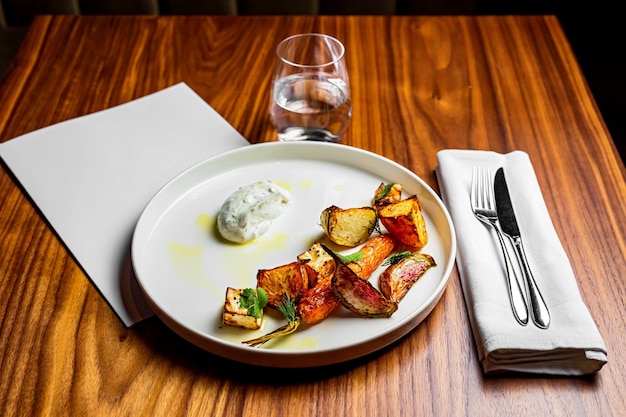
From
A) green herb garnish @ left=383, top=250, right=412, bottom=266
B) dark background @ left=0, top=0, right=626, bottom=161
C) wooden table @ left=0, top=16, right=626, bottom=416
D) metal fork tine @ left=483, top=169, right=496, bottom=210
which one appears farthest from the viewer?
dark background @ left=0, top=0, right=626, bottom=161

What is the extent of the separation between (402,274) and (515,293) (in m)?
0.14

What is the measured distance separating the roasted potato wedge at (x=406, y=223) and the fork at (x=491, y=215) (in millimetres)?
107

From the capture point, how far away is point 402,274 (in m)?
0.82

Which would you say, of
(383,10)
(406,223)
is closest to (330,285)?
(406,223)

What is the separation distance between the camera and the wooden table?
2.44 feet

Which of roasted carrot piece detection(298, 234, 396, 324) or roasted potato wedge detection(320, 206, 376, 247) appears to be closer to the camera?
roasted carrot piece detection(298, 234, 396, 324)

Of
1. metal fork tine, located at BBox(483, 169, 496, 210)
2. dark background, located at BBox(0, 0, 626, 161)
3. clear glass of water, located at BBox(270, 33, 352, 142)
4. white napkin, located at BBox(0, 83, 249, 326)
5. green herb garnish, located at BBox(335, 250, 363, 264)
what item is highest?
clear glass of water, located at BBox(270, 33, 352, 142)

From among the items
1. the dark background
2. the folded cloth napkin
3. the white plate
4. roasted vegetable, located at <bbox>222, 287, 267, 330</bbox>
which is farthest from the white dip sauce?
the dark background

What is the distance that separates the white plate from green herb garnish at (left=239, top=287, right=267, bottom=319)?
19 millimetres

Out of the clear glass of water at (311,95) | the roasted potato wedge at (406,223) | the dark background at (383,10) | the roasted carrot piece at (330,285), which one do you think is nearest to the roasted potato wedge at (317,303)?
the roasted carrot piece at (330,285)

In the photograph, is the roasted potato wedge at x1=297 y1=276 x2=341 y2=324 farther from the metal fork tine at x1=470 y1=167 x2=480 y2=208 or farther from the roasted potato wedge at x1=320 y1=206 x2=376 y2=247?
the metal fork tine at x1=470 y1=167 x2=480 y2=208

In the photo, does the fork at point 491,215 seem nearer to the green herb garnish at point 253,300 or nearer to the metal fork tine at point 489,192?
the metal fork tine at point 489,192

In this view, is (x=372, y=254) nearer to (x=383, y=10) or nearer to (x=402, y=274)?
(x=402, y=274)

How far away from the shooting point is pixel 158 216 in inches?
37.1
